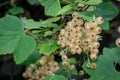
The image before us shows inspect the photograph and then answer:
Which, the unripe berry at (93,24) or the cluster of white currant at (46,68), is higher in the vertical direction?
the unripe berry at (93,24)

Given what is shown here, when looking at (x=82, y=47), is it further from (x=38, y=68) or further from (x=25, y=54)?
(x=38, y=68)

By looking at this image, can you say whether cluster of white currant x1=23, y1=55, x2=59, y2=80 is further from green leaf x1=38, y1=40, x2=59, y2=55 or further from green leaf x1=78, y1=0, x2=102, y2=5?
green leaf x1=78, y1=0, x2=102, y2=5

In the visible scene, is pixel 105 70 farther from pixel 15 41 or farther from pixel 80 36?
pixel 15 41

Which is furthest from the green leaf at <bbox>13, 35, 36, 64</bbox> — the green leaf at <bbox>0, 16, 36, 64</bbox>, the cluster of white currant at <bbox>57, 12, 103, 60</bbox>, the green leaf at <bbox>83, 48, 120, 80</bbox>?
the green leaf at <bbox>83, 48, 120, 80</bbox>

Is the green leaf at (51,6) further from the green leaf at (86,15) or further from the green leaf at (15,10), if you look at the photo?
the green leaf at (15,10)

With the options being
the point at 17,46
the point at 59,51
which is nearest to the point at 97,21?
the point at 59,51

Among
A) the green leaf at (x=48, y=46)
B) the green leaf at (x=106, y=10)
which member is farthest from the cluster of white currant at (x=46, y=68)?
the green leaf at (x=106, y=10)
